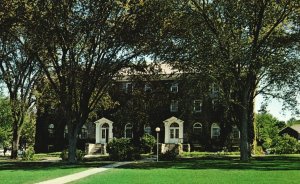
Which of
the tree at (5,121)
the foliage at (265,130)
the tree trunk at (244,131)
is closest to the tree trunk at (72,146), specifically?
the tree trunk at (244,131)

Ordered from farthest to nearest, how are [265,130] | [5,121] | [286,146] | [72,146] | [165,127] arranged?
[265,130] < [5,121] < [165,127] < [286,146] < [72,146]

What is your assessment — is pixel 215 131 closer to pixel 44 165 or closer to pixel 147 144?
pixel 147 144

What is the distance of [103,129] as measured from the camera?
54656 millimetres

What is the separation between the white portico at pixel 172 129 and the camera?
168 ft

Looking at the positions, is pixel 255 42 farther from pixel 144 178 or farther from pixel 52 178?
pixel 52 178

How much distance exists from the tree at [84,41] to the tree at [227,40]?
8.28 feet

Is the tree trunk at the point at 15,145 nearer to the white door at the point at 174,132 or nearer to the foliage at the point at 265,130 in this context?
the white door at the point at 174,132

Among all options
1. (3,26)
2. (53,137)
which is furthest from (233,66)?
(53,137)

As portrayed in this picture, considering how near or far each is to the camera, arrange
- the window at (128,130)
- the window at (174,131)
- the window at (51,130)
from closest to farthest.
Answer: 1. the window at (174,131)
2. the window at (128,130)
3. the window at (51,130)

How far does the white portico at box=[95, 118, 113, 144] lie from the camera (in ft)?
178

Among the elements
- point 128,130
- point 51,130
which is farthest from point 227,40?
point 51,130

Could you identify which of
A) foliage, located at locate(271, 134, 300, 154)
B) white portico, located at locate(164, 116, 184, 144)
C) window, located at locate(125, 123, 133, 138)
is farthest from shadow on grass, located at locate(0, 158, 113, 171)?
foliage, located at locate(271, 134, 300, 154)

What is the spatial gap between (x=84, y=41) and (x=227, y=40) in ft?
32.0

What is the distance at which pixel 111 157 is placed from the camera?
112ft
